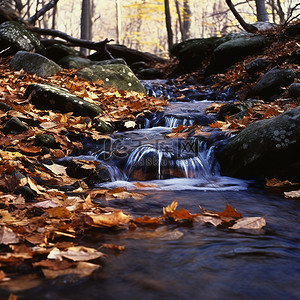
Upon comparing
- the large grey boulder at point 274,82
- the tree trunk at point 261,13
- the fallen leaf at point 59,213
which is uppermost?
the tree trunk at point 261,13

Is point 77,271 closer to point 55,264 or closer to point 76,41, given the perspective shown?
point 55,264

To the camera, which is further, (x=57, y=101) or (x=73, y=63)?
(x=73, y=63)

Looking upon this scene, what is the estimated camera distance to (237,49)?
11000mm

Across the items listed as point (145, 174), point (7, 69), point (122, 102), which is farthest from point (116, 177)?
point (7, 69)

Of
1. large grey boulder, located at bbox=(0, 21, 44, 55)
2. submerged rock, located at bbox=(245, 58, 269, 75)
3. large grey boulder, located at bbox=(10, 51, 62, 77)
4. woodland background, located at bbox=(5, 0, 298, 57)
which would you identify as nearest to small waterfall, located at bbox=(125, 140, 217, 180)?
large grey boulder, located at bbox=(10, 51, 62, 77)

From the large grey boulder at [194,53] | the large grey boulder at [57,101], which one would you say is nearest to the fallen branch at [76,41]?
the large grey boulder at [194,53]

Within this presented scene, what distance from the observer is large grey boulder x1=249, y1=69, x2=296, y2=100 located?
7086 mm

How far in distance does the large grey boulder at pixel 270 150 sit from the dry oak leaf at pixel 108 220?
6.72ft

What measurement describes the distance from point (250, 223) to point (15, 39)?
34.5 ft

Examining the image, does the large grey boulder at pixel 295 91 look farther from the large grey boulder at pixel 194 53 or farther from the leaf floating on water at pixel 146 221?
the large grey boulder at pixel 194 53

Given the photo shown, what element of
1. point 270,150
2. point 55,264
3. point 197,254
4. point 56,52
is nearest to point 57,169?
point 55,264

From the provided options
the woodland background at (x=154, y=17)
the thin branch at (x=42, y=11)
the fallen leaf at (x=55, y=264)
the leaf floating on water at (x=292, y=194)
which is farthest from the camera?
the woodland background at (x=154, y=17)

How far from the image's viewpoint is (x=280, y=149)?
3.43 meters

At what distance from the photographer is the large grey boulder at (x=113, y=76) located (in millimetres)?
7701
